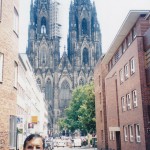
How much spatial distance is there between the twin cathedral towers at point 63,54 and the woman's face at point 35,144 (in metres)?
92.8

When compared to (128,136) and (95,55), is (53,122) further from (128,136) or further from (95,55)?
(128,136)

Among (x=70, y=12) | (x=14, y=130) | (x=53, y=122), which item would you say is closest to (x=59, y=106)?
(x=53, y=122)

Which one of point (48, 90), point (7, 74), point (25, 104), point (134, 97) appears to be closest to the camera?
point (7, 74)

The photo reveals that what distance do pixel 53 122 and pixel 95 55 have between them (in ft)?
73.8

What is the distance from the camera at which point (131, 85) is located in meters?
24.8

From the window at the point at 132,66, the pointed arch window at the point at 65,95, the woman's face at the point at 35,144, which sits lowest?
the woman's face at the point at 35,144

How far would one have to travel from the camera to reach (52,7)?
349 feet

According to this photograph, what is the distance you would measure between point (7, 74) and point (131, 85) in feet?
39.1

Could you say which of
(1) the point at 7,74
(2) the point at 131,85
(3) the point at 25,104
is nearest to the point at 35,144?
(1) the point at 7,74

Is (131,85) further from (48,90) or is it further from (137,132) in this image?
(48,90)

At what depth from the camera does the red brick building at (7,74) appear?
48.1 feet

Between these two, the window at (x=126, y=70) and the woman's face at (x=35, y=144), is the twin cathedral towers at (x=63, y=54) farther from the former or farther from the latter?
the woman's face at (x=35, y=144)

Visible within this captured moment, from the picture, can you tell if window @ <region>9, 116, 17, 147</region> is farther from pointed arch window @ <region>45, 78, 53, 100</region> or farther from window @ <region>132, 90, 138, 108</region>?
pointed arch window @ <region>45, 78, 53, 100</region>

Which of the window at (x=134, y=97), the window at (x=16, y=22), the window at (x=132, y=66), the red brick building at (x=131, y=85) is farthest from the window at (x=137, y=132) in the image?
the window at (x=16, y=22)
